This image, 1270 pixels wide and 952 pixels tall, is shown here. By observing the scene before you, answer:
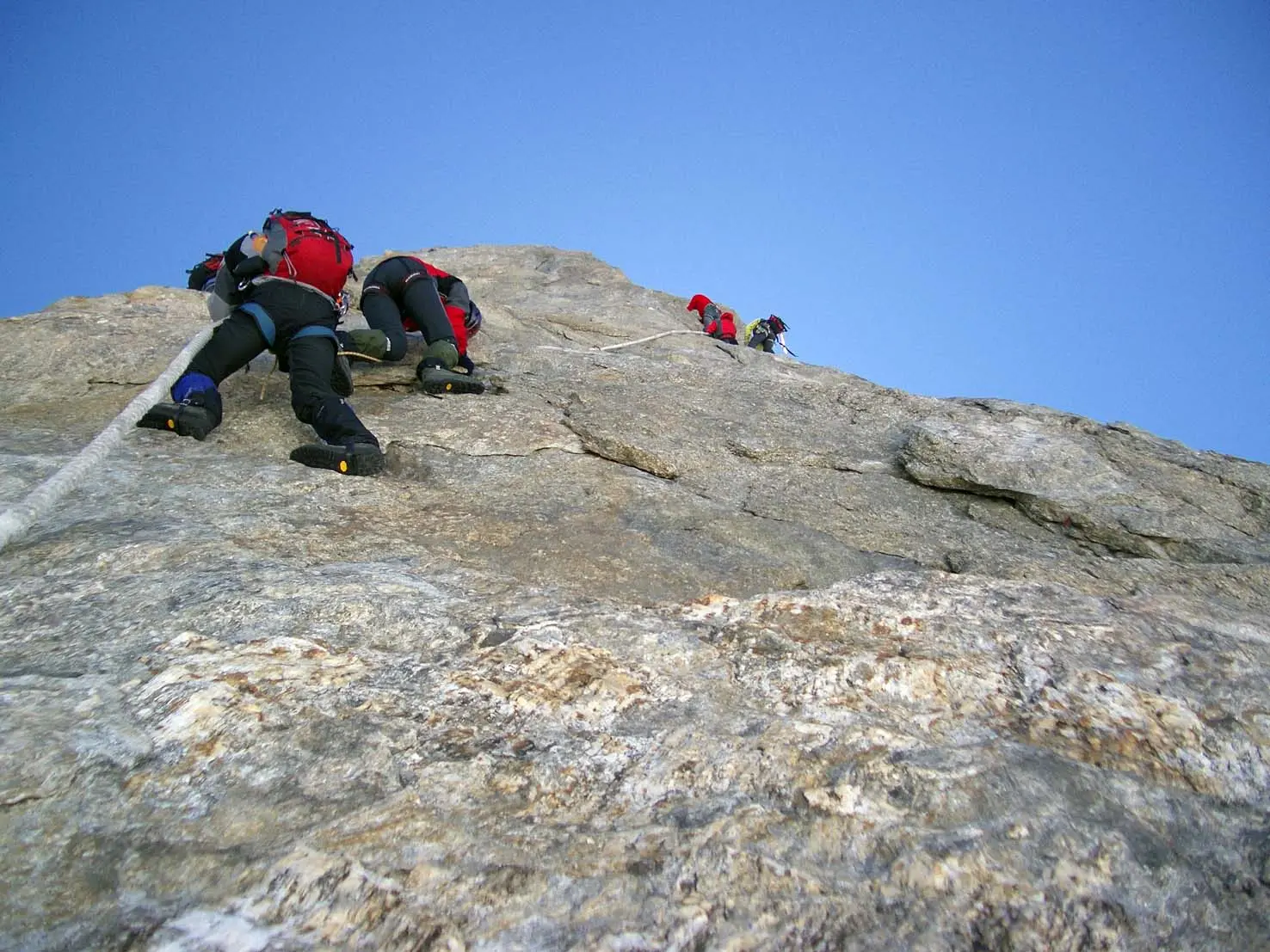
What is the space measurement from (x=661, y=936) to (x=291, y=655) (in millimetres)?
1549

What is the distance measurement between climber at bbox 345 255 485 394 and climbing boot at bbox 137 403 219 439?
1570 millimetres

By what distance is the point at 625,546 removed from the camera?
4.16 m

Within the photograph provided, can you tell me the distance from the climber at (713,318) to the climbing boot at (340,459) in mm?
9649

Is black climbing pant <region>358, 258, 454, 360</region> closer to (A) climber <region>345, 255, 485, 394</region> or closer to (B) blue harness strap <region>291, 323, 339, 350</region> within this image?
(A) climber <region>345, 255, 485, 394</region>

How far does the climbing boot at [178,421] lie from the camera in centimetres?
499

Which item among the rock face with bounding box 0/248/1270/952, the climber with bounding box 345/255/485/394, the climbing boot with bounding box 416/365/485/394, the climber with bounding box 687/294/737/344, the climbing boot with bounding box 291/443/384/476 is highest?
the climber with bounding box 687/294/737/344

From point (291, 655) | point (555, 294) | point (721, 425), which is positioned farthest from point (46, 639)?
point (555, 294)

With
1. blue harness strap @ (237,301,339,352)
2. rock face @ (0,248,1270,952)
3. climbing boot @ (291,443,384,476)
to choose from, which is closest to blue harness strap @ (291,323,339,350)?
blue harness strap @ (237,301,339,352)

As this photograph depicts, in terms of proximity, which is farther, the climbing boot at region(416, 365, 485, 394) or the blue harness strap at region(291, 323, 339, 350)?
the climbing boot at region(416, 365, 485, 394)

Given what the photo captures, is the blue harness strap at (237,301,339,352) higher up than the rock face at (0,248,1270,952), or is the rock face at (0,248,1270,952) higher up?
the blue harness strap at (237,301,339,352)

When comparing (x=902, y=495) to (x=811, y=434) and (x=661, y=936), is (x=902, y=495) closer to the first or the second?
(x=811, y=434)

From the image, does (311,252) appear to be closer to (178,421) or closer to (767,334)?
(178,421)

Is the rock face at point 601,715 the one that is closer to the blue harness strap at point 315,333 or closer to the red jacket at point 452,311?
the blue harness strap at point 315,333

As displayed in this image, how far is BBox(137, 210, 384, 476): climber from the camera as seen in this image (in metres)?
5.05
